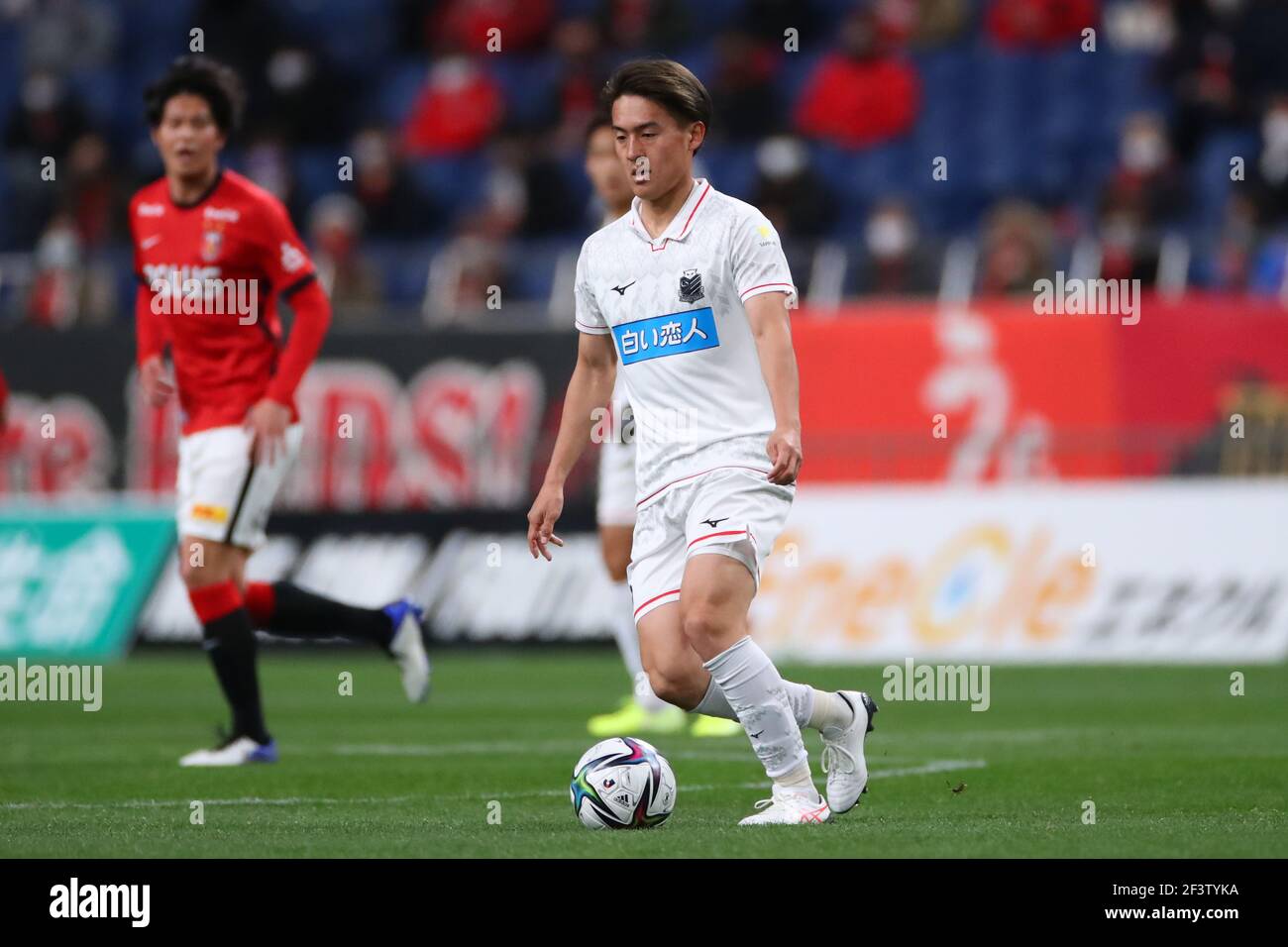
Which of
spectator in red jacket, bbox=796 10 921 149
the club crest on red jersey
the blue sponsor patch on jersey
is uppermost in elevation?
A: spectator in red jacket, bbox=796 10 921 149

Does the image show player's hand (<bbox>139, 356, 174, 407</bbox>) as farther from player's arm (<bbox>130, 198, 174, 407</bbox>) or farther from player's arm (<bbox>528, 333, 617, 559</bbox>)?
player's arm (<bbox>528, 333, 617, 559</bbox>)

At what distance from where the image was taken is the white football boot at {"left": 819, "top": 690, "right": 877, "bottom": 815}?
7273 mm

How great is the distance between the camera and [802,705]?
7.22 meters

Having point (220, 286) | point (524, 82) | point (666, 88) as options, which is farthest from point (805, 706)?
point (524, 82)

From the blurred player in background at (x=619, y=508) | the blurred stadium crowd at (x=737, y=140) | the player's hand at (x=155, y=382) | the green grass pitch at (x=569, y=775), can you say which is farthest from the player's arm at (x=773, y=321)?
the blurred stadium crowd at (x=737, y=140)

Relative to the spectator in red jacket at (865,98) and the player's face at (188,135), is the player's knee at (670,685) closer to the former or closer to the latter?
the player's face at (188,135)

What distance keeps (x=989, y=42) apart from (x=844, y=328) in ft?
17.8

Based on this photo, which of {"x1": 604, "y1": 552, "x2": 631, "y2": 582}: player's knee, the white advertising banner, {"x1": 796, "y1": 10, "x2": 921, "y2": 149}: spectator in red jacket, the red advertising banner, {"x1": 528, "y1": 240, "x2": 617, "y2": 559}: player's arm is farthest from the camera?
{"x1": 796, "y1": 10, "x2": 921, "y2": 149}: spectator in red jacket

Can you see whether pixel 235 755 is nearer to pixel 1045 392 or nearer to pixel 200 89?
pixel 200 89

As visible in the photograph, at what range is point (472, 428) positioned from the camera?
1792 cm

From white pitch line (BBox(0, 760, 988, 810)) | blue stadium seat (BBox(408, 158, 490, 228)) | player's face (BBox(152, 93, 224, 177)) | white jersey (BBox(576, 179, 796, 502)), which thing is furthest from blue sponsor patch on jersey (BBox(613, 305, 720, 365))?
blue stadium seat (BBox(408, 158, 490, 228))

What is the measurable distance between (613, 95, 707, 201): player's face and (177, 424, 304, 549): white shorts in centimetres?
316

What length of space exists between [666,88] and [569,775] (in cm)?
321
